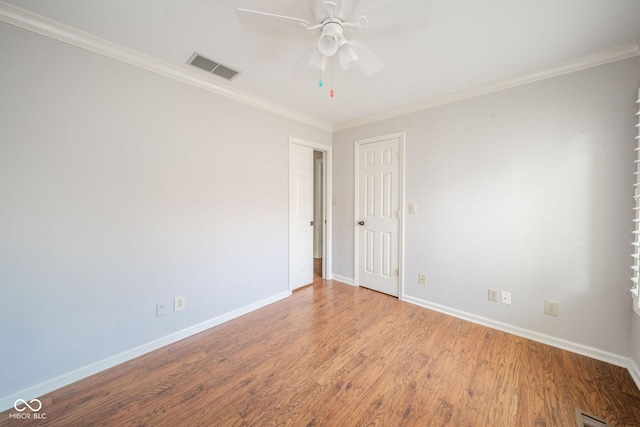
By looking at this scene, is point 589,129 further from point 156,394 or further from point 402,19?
point 156,394

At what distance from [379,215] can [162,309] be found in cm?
262

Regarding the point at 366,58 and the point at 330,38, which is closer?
the point at 330,38

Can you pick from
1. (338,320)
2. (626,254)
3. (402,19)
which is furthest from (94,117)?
(626,254)

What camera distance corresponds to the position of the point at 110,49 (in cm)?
174

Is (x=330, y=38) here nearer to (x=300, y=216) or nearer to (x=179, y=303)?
(x=300, y=216)

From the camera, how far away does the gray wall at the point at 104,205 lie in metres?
1.47

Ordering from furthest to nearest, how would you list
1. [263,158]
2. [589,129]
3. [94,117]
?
[263,158] → [589,129] → [94,117]

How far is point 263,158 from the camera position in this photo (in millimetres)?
2811

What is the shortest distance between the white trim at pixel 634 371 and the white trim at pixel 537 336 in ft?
0.09

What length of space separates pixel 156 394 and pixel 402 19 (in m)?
2.76

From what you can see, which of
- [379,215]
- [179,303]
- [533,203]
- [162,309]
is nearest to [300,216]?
[379,215]

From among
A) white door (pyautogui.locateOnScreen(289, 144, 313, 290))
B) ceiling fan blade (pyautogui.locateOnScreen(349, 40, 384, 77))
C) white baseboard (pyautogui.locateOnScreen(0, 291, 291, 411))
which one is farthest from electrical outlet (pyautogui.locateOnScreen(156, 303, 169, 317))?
ceiling fan blade (pyautogui.locateOnScreen(349, 40, 384, 77))

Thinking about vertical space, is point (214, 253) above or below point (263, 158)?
below

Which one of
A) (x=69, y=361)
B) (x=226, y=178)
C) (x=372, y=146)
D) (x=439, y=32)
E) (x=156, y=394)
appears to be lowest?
(x=156, y=394)
